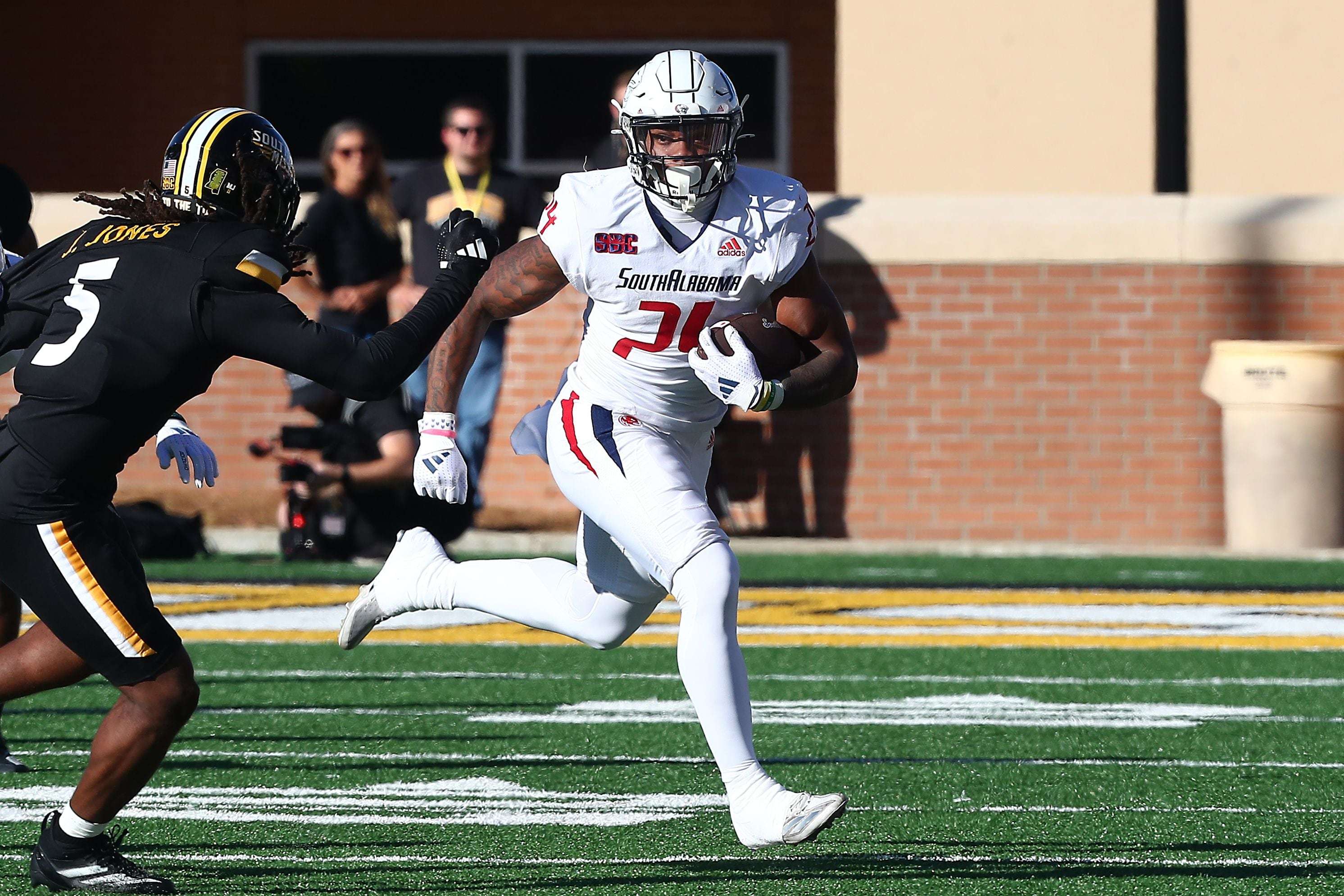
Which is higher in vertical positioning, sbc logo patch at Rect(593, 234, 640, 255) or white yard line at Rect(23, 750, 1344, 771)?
sbc logo patch at Rect(593, 234, 640, 255)

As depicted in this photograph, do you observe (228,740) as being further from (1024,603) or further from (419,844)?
(1024,603)

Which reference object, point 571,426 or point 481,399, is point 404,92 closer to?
point 481,399

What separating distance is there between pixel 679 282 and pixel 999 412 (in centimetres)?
784

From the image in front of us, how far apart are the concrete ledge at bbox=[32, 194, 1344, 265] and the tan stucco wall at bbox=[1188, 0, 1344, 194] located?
Answer: 94 cm

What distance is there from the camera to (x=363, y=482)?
11.2m

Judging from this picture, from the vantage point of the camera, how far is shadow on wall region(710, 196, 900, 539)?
1319cm

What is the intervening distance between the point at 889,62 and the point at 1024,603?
15.5 feet

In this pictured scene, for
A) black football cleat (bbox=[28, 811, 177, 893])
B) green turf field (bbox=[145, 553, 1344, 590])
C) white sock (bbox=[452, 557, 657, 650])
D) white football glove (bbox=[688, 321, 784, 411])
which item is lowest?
green turf field (bbox=[145, 553, 1344, 590])

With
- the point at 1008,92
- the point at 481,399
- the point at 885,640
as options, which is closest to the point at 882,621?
the point at 885,640

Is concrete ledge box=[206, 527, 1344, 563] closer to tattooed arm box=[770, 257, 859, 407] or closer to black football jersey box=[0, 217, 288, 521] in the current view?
tattooed arm box=[770, 257, 859, 407]

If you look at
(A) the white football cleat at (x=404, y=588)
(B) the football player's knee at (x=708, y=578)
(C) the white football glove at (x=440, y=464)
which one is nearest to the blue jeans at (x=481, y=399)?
(A) the white football cleat at (x=404, y=588)

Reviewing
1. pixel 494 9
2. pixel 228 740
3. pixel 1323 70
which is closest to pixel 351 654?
pixel 228 740

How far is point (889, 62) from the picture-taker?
13.9m

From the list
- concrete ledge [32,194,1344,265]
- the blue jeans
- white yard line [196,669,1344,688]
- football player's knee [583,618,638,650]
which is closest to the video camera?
the blue jeans
